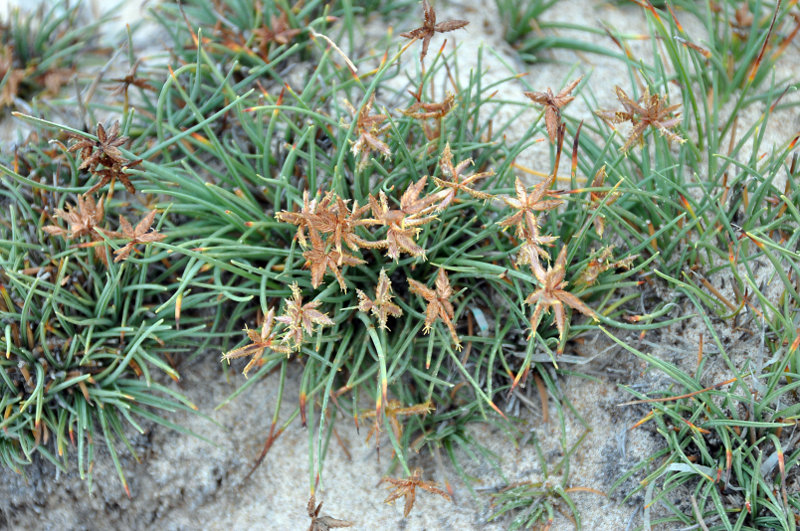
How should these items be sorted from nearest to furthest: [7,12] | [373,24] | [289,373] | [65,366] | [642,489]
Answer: [642,489] → [65,366] → [289,373] → [373,24] → [7,12]

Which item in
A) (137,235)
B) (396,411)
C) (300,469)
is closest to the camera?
(137,235)

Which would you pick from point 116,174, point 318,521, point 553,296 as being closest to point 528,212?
point 553,296

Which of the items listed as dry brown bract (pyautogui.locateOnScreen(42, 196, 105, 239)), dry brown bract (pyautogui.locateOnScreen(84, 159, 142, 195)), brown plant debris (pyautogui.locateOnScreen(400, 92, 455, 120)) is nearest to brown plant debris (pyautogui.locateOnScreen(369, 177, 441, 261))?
brown plant debris (pyautogui.locateOnScreen(400, 92, 455, 120))

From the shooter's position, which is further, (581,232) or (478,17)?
(478,17)

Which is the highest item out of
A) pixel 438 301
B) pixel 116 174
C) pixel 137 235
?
pixel 116 174

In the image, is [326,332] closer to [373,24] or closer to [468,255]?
[468,255]

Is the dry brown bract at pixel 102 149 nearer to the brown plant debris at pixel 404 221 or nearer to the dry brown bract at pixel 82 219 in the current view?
the dry brown bract at pixel 82 219

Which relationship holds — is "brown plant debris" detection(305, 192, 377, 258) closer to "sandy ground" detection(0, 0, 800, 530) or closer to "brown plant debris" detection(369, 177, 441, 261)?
"brown plant debris" detection(369, 177, 441, 261)

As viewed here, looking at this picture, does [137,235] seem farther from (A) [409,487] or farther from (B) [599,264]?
(B) [599,264]

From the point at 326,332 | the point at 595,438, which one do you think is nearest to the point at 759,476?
the point at 595,438
